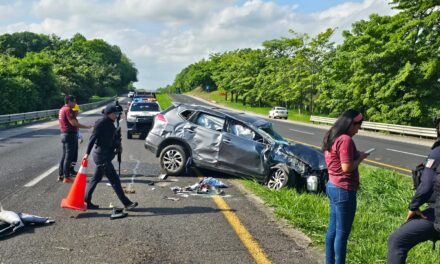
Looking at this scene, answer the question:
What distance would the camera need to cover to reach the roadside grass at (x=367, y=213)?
4.93m

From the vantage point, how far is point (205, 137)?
9.89m

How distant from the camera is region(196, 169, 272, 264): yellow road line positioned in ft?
15.6

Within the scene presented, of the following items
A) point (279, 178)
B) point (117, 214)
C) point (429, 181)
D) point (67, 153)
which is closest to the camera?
point (429, 181)

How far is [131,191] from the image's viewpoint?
8234 mm

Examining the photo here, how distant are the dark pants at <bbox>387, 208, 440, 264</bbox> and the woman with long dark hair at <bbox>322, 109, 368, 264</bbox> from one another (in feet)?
1.99

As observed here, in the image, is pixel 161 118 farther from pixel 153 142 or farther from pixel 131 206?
pixel 131 206

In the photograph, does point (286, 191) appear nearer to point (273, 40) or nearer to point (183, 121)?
point (183, 121)

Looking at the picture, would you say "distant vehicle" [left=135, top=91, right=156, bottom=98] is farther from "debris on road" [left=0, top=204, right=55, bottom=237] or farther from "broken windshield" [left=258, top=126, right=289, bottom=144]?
"debris on road" [left=0, top=204, right=55, bottom=237]

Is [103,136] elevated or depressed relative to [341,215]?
elevated

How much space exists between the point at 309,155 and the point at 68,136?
5.45 meters

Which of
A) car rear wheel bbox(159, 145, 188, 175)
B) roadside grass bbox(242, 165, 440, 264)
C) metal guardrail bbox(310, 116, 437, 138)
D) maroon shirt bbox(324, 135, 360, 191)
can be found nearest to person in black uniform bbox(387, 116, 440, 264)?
maroon shirt bbox(324, 135, 360, 191)

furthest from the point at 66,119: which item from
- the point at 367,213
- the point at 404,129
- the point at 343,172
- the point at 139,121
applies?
the point at 404,129

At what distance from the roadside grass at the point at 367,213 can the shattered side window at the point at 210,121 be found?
1.55 meters

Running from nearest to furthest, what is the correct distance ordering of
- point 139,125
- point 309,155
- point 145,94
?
point 309,155
point 139,125
point 145,94
